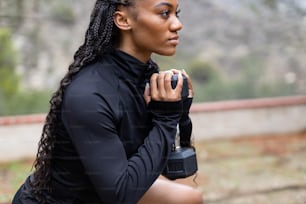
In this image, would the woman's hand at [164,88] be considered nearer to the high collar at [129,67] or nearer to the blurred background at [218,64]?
the high collar at [129,67]

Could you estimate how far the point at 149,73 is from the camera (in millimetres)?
1314

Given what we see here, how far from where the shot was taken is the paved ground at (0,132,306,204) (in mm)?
2871

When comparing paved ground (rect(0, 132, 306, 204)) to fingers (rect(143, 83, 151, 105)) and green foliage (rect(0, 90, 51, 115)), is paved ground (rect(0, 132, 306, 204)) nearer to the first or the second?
green foliage (rect(0, 90, 51, 115))

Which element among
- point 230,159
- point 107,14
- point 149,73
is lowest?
point 230,159

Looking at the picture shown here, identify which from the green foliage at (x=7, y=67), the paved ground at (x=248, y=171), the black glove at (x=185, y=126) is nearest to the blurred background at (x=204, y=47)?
the green foliage at (x=7, y=67)

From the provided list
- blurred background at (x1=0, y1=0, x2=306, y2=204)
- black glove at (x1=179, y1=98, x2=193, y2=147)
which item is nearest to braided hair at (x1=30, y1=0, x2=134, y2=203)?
black glove at (x1=179, y1=98, x2=193, y2=147)

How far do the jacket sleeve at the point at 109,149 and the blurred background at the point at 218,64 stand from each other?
2191 millimetres

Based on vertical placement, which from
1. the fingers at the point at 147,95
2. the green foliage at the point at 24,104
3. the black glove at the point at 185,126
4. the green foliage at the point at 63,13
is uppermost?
the fingers at the point at 147,95

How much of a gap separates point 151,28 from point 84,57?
0.49ft

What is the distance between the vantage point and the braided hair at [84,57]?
1221 millimetres

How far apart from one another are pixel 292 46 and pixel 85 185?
3.93 metres

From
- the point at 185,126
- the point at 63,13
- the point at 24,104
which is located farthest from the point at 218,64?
the point at 185,126

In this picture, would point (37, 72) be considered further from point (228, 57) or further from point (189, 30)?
point (228, 57)

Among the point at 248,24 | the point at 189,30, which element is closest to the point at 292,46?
the point at 248,24
